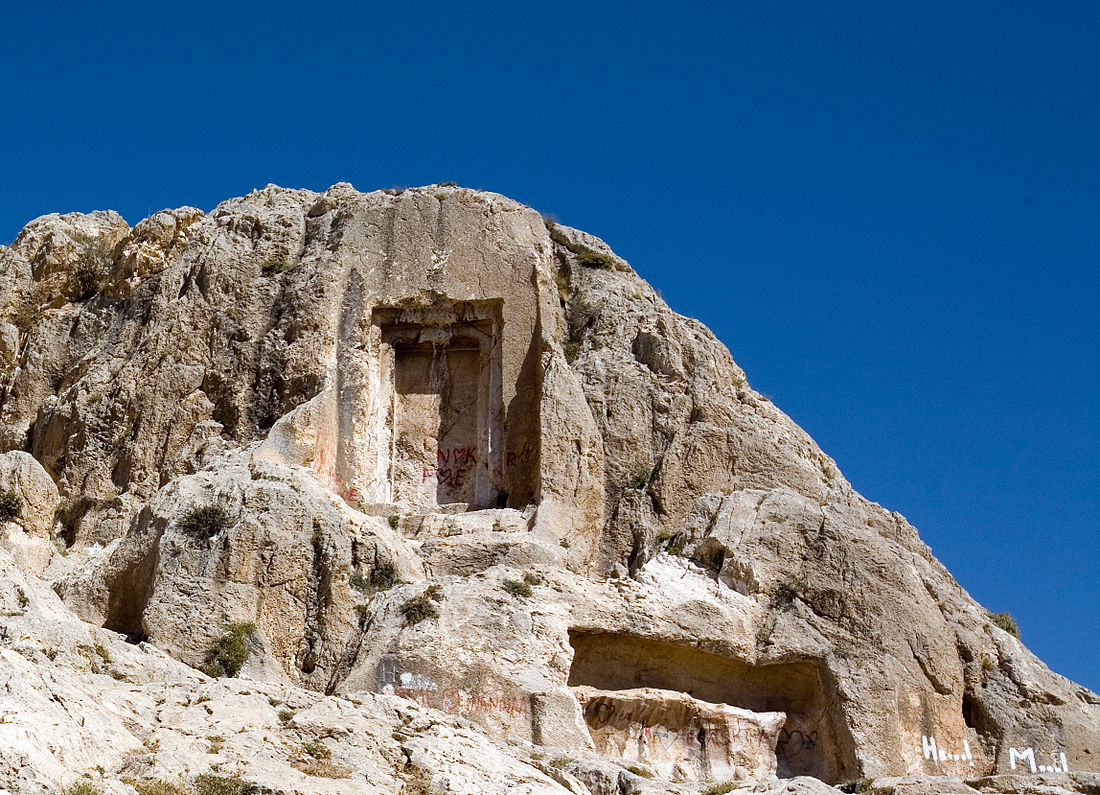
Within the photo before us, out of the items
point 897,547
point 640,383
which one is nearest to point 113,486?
point 640,383

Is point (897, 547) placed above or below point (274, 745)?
above

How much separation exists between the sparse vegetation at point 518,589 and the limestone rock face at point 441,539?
0.08 metres

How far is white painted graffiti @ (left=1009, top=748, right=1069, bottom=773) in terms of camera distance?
83.0ft

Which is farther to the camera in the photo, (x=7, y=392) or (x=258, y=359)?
(x=7, y=392)

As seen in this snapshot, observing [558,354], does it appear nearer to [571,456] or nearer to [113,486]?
[571,456]

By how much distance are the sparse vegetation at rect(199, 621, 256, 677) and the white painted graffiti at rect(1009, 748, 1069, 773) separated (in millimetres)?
11809

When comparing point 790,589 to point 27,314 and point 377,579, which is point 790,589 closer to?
point 377,579

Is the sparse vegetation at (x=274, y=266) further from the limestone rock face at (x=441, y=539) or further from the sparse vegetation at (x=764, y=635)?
the sparse vegetation at (x=764, y=635)

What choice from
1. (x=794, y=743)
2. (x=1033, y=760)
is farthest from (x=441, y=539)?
(x=1033, y=760)

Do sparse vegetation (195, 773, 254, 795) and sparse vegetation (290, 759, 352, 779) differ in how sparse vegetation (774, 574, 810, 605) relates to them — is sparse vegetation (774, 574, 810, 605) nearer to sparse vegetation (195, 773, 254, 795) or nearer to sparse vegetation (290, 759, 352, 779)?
sparse vegetation (290, 759, 352, 779)

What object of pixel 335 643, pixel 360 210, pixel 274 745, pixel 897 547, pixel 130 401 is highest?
pixel 360 210

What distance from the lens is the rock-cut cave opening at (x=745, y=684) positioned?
25031 mm

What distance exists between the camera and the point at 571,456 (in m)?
28.9

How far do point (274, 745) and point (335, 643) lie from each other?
7.78m
